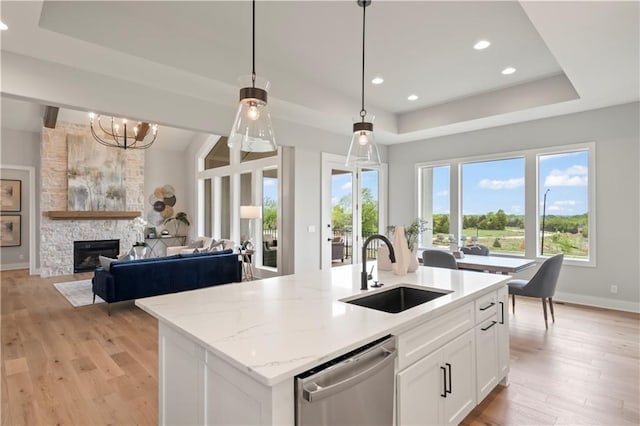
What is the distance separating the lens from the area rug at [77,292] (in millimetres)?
5176

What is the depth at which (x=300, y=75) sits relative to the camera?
14.6 feet

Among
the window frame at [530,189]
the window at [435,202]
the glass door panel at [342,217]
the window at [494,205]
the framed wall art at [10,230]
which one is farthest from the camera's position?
the framed wall art at [10,230]

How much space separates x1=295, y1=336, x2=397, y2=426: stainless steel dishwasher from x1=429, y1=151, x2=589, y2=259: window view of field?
15.7 ft

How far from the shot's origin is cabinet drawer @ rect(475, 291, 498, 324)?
2.15 m

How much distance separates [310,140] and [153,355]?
387 cm

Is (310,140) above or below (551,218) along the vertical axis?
above

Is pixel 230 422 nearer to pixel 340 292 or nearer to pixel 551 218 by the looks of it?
pixel 340 292

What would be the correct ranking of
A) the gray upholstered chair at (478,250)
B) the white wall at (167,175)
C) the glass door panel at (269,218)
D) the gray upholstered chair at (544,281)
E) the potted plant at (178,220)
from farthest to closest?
the potted plant at (178,220), the white wall at (167,175), the glass door panel at (269,218), the gray upholstered chair at (478,250), the gray upholstered chair at (544,281)

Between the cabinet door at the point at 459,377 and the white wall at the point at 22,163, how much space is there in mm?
9044

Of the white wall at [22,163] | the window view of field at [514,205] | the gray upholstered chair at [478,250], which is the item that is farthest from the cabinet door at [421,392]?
the white wall at [22,163]

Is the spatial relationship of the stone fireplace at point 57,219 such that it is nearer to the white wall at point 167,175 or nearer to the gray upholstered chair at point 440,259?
the white wall at point 167,175

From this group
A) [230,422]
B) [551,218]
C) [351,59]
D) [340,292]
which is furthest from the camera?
[551,218]

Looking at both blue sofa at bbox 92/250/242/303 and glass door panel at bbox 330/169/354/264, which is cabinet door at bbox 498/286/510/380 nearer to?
glass door panel at bbox 330/169/354/264

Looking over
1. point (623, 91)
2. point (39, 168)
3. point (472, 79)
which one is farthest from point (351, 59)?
point (39, 168)
